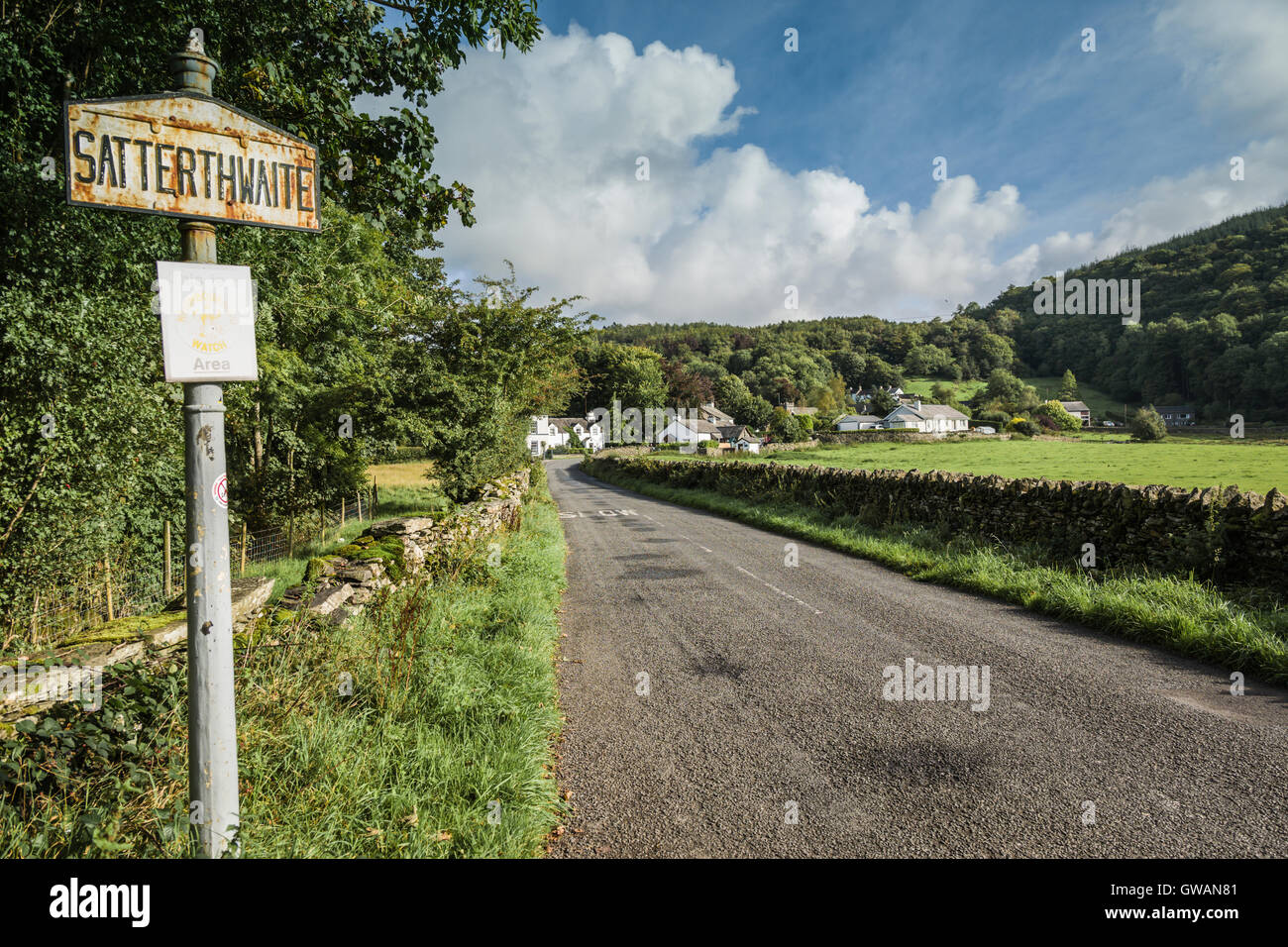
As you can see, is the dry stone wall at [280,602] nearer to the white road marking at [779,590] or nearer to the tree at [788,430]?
the white road marking at [779,590]

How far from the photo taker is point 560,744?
419 cm

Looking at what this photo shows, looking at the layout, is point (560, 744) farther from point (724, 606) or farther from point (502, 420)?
point (502, 420)

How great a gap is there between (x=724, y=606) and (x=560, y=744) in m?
4.08

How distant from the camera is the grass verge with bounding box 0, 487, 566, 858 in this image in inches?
96.6

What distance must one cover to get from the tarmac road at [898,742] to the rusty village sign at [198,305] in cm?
181

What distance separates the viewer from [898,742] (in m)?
4.09

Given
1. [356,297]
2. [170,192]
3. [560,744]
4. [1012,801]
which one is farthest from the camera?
[356,297]

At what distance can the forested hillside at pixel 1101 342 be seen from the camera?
73438mm

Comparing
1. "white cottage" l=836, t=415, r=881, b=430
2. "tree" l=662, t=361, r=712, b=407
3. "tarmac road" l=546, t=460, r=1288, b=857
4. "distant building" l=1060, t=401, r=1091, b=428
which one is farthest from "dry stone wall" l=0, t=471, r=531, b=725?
"distant building" l=1060, t=401, r=1091, b=428

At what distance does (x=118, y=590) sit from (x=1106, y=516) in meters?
15.7

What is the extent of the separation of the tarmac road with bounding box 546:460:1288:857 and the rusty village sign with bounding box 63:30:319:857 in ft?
5.93
